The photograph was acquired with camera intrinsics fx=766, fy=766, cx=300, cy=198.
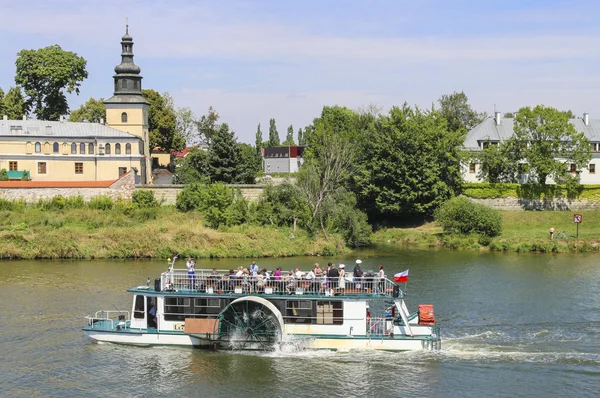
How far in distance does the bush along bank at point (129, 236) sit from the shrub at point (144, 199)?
6.79 ft

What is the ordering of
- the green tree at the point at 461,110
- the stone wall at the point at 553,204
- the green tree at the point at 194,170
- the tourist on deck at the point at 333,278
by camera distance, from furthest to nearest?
the green tree at the point at 461,110
the stone wall at the point at 553,204
the green tree at the point at 194,170
the tourist on deck at the point at 333,278

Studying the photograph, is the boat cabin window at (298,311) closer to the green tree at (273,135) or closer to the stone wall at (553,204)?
the stone wall at (553,204)

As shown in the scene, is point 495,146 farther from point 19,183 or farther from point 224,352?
point 224,352

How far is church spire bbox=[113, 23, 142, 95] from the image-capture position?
2758 inches

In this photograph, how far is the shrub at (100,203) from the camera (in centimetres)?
6025

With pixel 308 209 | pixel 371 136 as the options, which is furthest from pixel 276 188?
pixel 371 136

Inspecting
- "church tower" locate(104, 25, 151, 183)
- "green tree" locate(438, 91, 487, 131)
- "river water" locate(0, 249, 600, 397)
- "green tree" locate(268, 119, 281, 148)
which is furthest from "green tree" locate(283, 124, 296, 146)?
"river water" locate(0, 249, 600, 397)

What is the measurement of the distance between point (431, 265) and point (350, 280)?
67.4 feet

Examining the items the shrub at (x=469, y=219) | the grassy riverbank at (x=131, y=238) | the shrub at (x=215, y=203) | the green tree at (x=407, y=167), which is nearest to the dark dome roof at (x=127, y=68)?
the shrub at (x=215, y=203)

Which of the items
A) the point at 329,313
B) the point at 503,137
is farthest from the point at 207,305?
the point at 503,137

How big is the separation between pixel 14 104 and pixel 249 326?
196 ft

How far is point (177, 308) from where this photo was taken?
96.4 feet

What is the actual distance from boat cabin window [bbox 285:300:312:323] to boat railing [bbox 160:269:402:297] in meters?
0.40

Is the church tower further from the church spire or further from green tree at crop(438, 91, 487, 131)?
green tree at crop(438, 91, 487, 131)
